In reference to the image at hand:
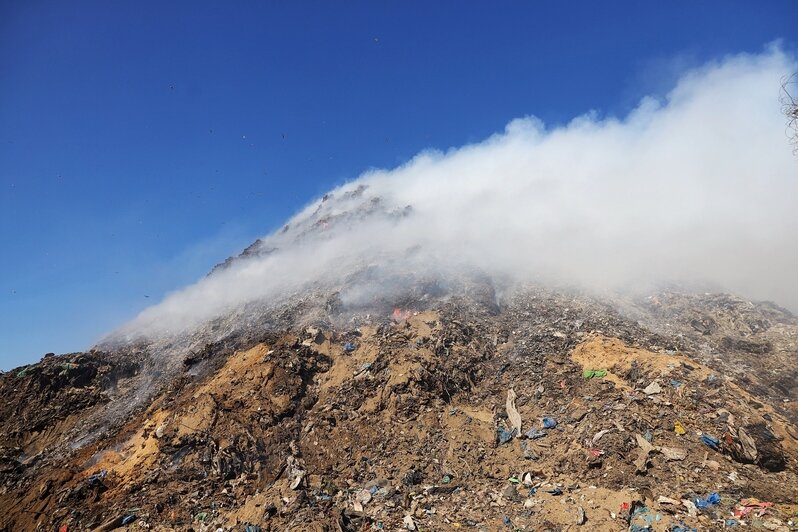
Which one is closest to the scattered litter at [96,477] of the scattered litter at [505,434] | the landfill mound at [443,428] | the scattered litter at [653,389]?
the landfill mound at [443,428]

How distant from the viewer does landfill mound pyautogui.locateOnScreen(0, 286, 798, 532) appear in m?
7.94

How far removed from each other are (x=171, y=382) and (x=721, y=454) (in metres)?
16.8

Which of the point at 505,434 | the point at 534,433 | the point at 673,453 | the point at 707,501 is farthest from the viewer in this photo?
Result: the point at 505,434

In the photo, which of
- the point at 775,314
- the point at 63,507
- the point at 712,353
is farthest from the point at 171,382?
the point at 775,314

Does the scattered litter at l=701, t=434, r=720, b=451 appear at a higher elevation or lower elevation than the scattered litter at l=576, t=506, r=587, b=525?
lower

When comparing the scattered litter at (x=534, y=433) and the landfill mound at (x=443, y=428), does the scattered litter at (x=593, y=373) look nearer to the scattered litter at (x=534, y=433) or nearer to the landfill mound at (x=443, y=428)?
the landfill mound at (x=443, y=428)

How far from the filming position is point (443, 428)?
1091 cm

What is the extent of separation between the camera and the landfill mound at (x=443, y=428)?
7.94 m

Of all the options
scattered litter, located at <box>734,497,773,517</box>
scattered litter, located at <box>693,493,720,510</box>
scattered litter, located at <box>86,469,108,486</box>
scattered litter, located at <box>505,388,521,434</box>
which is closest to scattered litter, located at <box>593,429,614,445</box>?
scattered litter, located at <box>505,388,521,434</box>

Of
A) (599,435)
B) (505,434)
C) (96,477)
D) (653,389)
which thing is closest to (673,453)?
(599,435)

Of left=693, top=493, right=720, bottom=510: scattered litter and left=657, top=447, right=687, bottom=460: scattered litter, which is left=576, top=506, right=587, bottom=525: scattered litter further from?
left=657, top=447, right=687, bottom=460: scattered litter

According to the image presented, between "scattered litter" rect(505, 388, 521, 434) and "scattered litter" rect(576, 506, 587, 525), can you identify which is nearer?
"scattered litter" rect(576, 506, 587, 525)

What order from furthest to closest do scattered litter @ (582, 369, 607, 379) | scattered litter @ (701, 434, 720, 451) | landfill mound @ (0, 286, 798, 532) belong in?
1. scattered litter @ (582, 369, 607, 379)
2. scattered litter @ (701, 434, 720, 451)
3. landfill mound @ (0, 286, 798, 532)

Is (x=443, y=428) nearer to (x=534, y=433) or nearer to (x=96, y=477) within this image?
(x=534, y=433)
